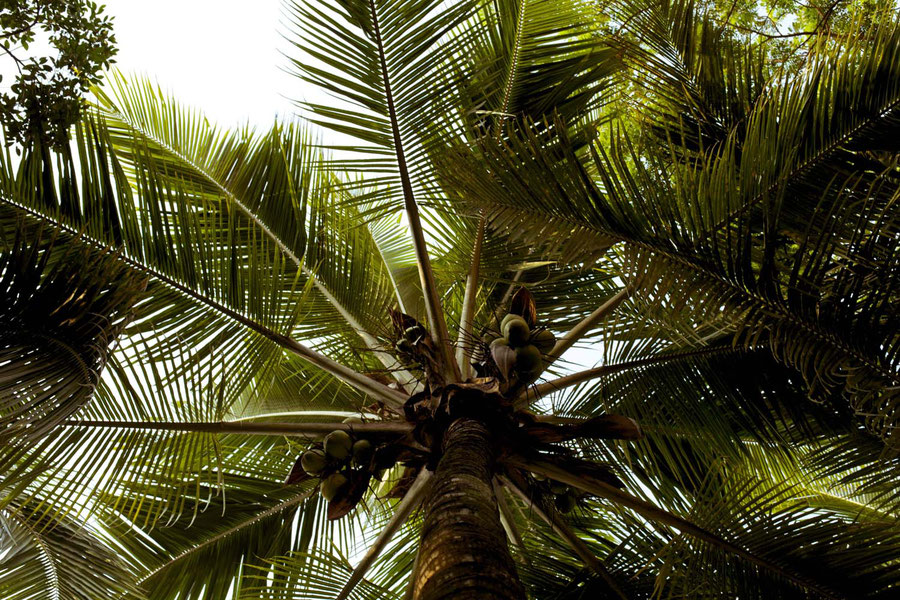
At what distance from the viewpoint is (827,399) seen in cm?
297

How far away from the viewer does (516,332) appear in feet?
9.27

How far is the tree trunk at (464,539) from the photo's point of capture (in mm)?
1571

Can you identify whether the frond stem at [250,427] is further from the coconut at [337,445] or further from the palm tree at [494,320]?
the coconut at [337,445]

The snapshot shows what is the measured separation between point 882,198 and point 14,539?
14.1 ft

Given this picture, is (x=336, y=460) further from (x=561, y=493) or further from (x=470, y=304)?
(x=470, y=304)

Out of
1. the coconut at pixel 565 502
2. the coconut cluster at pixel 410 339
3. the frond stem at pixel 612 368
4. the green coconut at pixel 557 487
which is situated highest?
the frond stem at pixel 612 368

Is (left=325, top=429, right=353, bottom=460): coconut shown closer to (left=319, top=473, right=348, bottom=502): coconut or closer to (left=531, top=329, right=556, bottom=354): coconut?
(left=319, top=473, right=348, bottom=502): coconut

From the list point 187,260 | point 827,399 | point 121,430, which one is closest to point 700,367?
point 827,399

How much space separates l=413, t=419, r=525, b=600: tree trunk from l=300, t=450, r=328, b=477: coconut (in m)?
0.62

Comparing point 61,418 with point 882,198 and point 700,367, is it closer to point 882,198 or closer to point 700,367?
point 700,367

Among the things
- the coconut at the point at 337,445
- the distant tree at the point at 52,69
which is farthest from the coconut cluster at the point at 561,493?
the distant tree at the point at 52,69

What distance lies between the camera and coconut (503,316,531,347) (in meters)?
2.82

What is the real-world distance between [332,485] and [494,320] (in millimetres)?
1802

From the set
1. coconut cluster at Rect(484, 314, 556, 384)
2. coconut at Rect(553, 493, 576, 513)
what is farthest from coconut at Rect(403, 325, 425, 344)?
coconut at Rect(553, 493, 576, 513)
